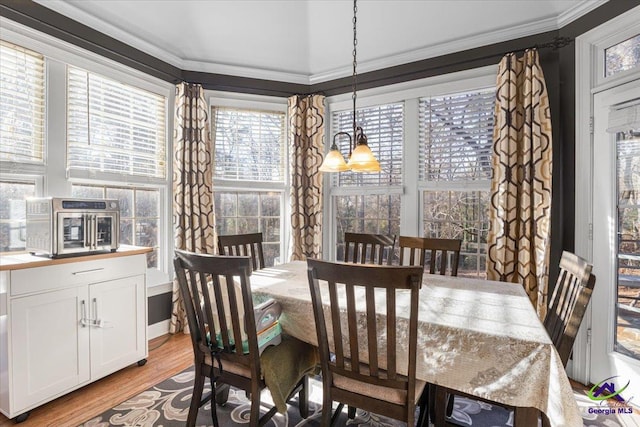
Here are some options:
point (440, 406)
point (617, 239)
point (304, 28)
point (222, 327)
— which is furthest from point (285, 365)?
point (304, 28)

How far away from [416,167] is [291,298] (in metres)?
2.02

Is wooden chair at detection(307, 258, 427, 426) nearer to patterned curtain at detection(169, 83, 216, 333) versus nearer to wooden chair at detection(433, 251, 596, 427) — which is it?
wooden chair at detection(433, 251, 596, 427)

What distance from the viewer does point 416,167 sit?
123 inches

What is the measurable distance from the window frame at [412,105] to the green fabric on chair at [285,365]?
181 cm

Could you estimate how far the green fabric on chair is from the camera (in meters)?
1.54

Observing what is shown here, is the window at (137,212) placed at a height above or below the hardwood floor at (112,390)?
above

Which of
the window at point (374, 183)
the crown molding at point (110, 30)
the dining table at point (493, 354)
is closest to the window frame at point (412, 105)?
the window at point (374, 183)

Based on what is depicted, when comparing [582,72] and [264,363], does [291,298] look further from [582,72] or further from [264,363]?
[582,72]

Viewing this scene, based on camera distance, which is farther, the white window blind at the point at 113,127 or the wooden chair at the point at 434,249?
the white window blind at the point at 113,127

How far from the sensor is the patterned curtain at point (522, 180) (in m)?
2.43

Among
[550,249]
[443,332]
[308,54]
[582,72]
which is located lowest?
[443,332]

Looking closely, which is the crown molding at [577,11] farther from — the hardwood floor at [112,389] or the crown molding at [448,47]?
the hardwood floor at [112,389]

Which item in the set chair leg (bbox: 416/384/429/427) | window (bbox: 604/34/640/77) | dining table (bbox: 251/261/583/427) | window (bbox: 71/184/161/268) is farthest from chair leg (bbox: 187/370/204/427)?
window (bbox: 604/34/640/77)

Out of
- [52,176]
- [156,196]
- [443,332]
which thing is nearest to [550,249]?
[443,332]
